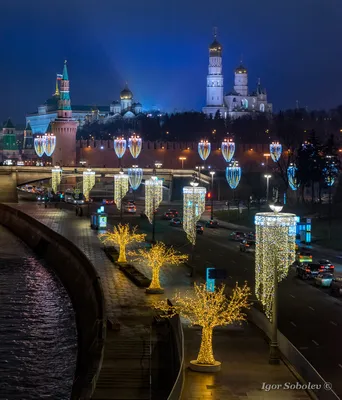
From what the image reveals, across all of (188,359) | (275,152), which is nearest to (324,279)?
(188,359)

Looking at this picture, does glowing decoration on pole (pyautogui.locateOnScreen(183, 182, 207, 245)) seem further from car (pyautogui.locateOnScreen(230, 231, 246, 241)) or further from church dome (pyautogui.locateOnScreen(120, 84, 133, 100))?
church dome (pyautogui.locateOnScreen(120, 84, 133, 100))

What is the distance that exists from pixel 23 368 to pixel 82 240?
1943 cm

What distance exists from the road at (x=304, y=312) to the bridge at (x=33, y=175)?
3117 cm

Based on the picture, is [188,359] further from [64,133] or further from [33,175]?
[64,133]

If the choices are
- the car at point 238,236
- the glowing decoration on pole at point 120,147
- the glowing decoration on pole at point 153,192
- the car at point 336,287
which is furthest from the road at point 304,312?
the glowing decoration on pole at point 120,147

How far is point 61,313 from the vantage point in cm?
2714

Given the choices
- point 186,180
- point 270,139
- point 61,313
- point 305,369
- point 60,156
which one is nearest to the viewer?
point 305,369

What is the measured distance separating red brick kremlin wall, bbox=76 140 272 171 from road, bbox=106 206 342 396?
4439 centimetres

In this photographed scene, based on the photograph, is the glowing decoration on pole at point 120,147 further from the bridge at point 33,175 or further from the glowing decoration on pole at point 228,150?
the glowing decoration on pole at point 228,150

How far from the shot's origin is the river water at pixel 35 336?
1929cm

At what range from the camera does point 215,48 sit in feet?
414

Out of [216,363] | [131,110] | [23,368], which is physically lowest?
[23,368]

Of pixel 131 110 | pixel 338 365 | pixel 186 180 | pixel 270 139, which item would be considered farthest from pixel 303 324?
pixel 131 110

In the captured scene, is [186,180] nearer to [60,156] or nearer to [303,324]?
[60,156]
